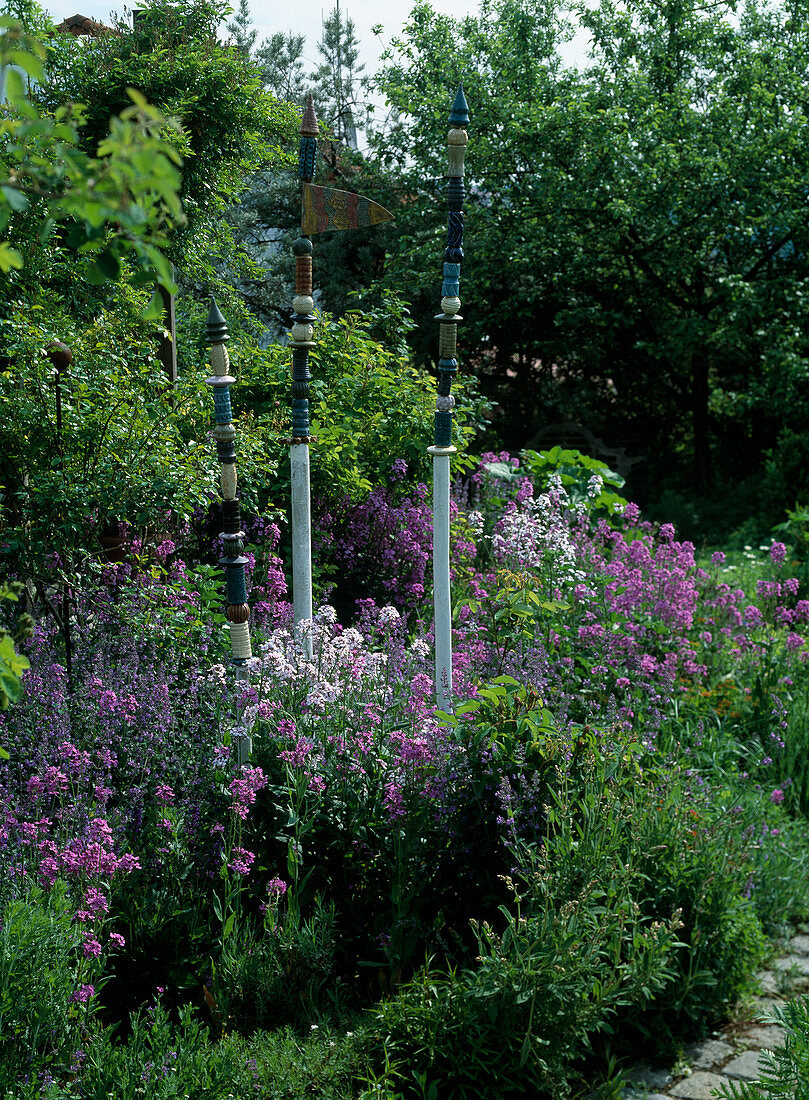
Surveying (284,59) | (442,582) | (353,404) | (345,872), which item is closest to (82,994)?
(345,872)

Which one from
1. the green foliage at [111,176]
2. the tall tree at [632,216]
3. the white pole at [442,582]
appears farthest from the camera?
the tall tree at [632,216]

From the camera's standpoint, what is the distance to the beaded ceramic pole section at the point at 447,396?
4020 mm

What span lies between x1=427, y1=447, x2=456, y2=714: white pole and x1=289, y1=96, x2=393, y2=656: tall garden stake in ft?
1.78

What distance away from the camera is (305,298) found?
13.8 feet

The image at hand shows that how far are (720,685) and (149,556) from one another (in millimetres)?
2967

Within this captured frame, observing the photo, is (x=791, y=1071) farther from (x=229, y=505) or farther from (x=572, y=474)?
(x=572, y=474)

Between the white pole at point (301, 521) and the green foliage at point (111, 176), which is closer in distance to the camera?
the green foliage at point (111, 176)

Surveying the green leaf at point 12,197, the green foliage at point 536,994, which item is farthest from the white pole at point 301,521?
the green leaf at point 12,197

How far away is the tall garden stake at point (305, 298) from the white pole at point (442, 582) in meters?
0.54

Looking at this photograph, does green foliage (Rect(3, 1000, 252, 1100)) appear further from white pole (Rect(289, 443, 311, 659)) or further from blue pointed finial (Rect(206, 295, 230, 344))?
blue pointed finial (Rect(206, 295, 230, 344))

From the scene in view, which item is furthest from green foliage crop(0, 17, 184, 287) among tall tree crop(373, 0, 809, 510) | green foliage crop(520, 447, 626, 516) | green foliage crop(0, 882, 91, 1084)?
tall tree crop(373, 0, 809, 510)

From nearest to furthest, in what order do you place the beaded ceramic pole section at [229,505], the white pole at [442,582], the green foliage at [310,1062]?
1. the green foliage at [310,1062]
2. the beaded ceramic pole section at [229,505]
3. the white pole at [442,582]

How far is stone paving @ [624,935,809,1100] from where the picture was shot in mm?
2783

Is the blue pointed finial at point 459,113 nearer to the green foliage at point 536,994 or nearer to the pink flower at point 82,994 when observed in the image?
the green foliage at point 536,994
